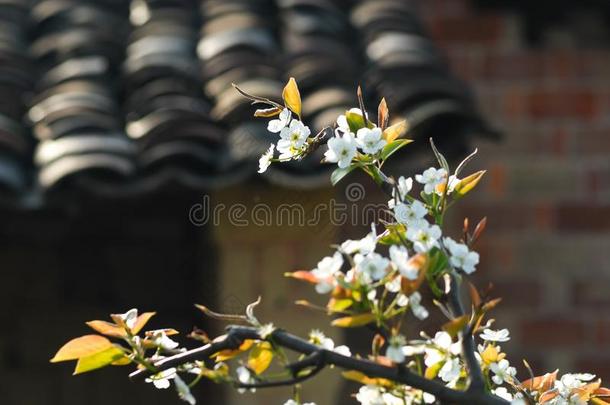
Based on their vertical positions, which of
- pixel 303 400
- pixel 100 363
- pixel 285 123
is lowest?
pixel 303 400

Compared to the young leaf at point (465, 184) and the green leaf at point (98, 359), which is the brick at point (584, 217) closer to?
the young leaf at point (465, 184)

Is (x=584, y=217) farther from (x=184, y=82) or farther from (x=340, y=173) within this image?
(x=340, y=173)

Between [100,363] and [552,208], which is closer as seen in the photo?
[100,363]

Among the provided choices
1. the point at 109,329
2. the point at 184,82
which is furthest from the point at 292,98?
the point at 184,82

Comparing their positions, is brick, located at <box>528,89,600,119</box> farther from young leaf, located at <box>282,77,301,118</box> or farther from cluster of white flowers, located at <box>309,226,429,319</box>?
cluster of white flowers, located at <box>309,226,429,319</box>

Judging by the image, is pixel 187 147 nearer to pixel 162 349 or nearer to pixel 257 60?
pixel 257 60

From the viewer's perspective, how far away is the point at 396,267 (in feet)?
3.16

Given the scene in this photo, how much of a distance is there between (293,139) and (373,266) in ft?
0.55

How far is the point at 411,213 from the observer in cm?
102

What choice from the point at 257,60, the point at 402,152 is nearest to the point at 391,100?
the point at 402,152

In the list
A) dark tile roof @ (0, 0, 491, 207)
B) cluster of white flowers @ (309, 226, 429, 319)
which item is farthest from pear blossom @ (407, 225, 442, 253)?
dark tile roof @ (0, 0, 491, 207)

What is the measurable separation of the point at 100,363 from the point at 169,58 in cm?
171

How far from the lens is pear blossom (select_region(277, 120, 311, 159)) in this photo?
1.07 meters

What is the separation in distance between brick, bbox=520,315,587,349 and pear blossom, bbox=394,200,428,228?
1932 mm
